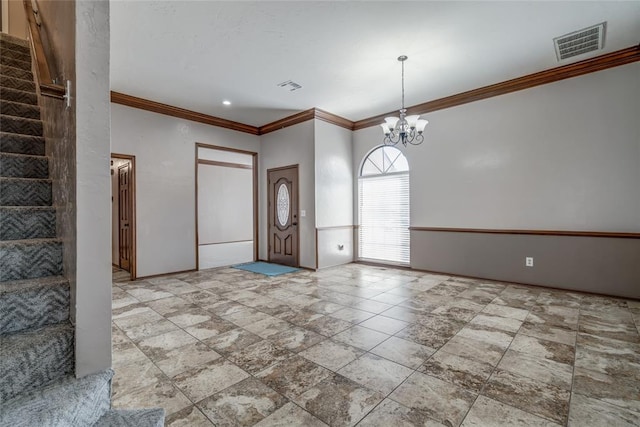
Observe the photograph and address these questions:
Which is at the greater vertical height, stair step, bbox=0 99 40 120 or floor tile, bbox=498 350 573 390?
stair step, bbox=0 99 40 120

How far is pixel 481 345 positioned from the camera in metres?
2.57

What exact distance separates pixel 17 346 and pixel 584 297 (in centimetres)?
541

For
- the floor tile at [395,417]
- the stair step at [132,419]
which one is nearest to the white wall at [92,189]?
the stair step at [132,419]

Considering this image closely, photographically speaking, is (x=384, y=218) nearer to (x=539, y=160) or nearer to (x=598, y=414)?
(x=539, y=160)

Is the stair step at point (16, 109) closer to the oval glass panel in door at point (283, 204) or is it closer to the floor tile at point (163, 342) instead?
the floor tile at point (163, 342)

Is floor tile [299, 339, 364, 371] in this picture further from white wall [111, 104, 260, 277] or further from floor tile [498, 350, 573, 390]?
white wall [111, 104, 260, 277]

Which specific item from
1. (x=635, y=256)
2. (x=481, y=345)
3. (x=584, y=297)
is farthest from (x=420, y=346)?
(x=635, y=256)

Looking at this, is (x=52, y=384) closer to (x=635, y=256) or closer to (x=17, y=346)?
(x=17, y=346)

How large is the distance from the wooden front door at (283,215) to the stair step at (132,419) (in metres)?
4.91

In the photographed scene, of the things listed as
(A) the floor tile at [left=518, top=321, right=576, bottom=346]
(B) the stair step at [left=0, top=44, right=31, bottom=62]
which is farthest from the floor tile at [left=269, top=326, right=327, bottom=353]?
(B) the stair step at [left=0, top=44, right=31, bottom=62]

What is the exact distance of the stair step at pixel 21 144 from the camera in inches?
78.7

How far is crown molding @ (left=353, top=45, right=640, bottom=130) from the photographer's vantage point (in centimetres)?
374

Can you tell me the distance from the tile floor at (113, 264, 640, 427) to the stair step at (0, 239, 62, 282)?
964 millimetres

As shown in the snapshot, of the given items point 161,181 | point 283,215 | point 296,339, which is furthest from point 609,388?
point 161,181
